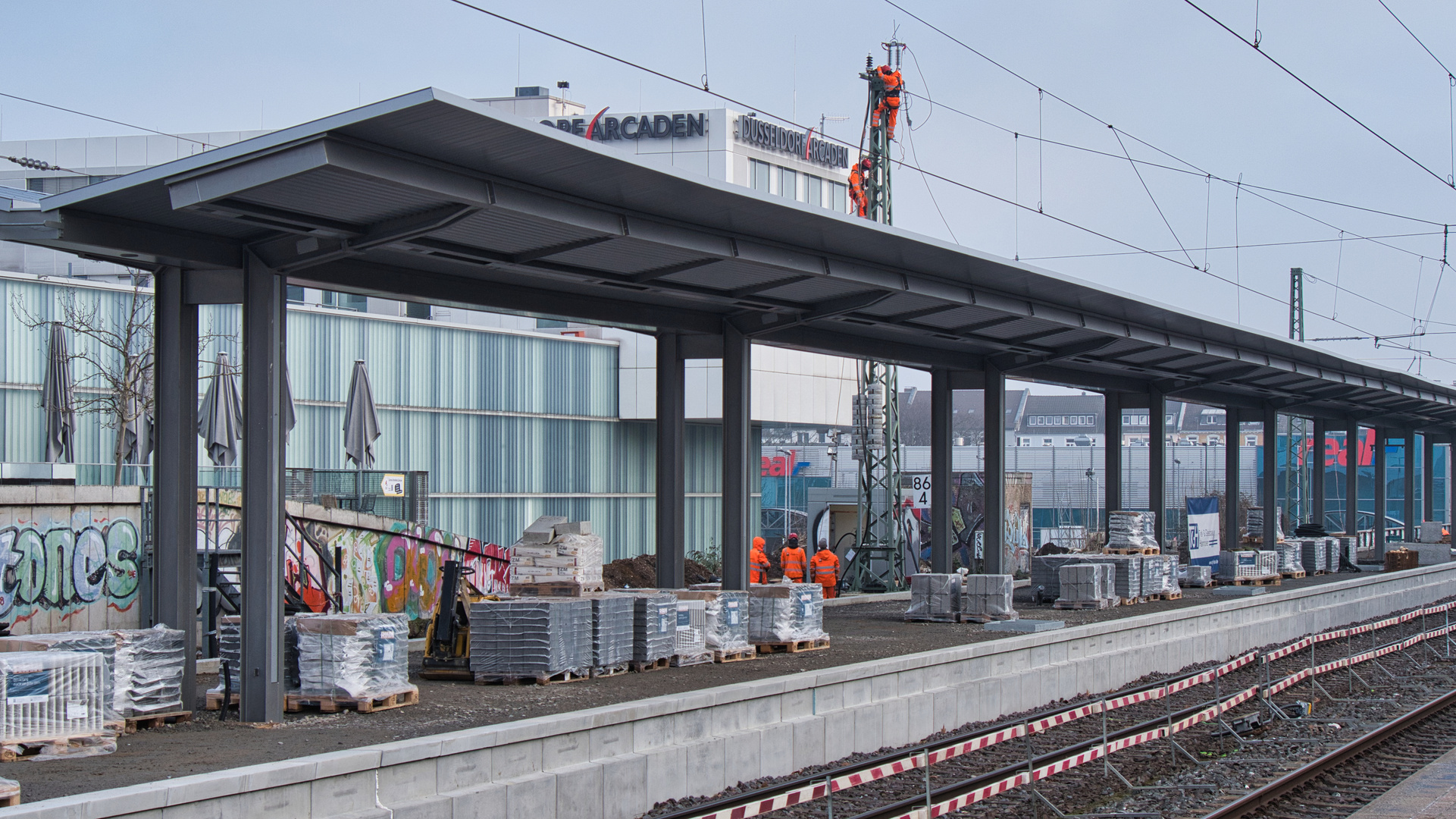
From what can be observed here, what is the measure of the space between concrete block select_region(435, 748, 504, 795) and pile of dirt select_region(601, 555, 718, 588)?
22.2 m

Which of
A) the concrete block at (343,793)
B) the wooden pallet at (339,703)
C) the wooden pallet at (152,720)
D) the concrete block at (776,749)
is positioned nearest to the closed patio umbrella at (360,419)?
the wooden pallet at (339,703)

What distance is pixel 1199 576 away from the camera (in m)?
33.6

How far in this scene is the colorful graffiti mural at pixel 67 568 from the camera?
18688mm


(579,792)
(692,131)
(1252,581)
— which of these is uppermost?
(692,131)

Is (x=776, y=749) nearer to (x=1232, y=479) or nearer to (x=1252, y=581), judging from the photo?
(x=1252, y=581)

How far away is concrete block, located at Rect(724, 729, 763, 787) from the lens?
1267cm

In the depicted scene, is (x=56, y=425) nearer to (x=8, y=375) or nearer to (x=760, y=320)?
(x=8, y=375)

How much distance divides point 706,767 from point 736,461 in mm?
8035

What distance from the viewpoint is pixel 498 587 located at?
96.0 feet

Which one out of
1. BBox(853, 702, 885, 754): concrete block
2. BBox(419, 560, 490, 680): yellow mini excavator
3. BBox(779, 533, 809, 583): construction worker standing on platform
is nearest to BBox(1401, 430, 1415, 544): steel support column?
BBox(779, 533, 809, 583): construction worker standing on platform

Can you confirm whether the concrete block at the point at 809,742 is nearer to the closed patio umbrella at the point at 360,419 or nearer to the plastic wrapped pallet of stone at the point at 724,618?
the plastic wrapped pallet of stone at the point at 724,618

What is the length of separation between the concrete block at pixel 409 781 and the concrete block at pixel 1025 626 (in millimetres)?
13263

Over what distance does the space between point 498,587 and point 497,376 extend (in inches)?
A: 385

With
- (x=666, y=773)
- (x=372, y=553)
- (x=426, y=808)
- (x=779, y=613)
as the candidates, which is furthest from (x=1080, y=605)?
(x=426, y=808)
